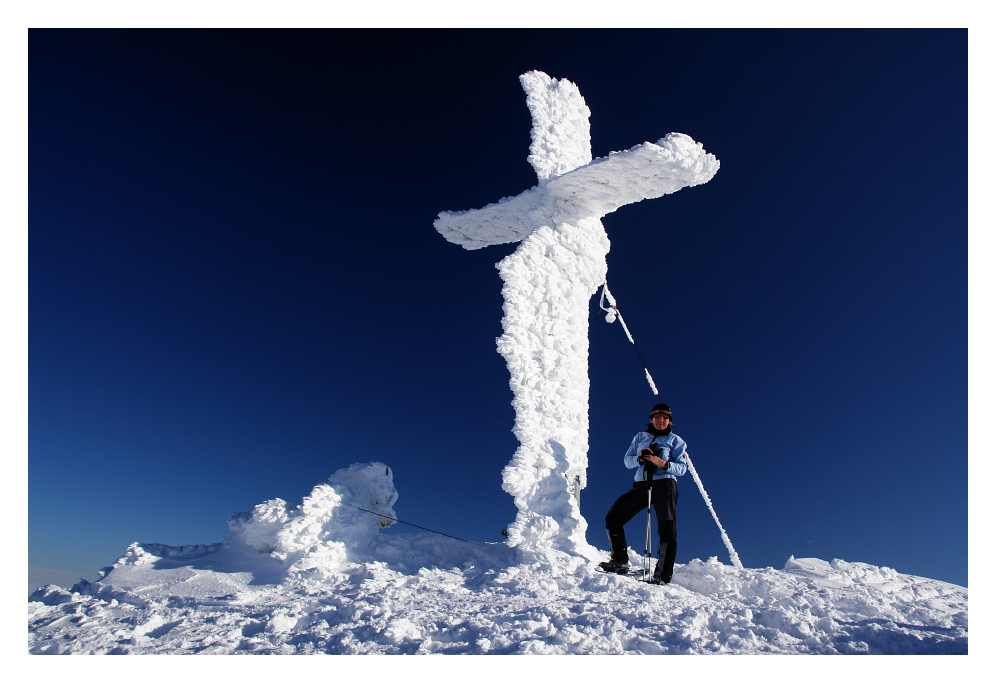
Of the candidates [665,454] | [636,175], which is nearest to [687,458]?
[665,454]

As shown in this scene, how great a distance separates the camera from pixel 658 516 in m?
5.48

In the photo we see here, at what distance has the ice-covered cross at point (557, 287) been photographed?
641 centimetres

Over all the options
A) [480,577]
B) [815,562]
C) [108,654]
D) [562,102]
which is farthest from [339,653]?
[562,102]

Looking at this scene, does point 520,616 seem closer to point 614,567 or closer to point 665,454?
point 614,567

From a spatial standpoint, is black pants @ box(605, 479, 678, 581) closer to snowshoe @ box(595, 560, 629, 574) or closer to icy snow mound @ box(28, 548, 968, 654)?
snowshoe @ box(595, 560, 629, 574)

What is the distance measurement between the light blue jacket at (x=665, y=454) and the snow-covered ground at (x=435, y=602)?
1.11 meters

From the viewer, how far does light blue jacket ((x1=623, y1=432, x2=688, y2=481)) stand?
555 cm

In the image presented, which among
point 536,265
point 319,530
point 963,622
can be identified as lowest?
point 963,622

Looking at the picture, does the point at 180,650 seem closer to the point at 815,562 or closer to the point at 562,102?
the point at 815,562

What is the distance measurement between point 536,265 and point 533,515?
336cm

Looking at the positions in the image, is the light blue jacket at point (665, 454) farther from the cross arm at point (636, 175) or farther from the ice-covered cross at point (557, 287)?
the cross arm at point (636, 175)

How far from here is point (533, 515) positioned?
20.7ft

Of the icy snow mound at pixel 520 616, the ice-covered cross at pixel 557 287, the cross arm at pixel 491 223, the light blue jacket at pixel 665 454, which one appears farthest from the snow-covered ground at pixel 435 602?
the cross arm at pixel 491 223

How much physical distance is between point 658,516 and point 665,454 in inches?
26.1
